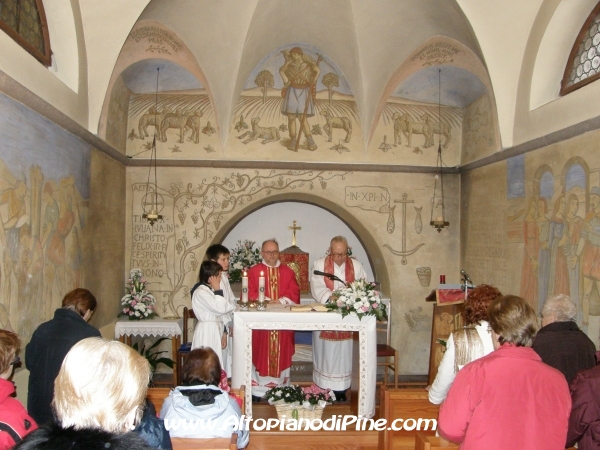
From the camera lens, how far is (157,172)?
10391 millimetres

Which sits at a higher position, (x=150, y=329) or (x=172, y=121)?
(x=172, y=121)

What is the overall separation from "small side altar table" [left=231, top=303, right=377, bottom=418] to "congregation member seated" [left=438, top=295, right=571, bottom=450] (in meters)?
3.66

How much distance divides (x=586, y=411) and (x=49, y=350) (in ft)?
11.2

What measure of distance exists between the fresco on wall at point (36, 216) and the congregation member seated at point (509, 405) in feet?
13.9

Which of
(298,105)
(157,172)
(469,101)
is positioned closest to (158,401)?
(157,172)

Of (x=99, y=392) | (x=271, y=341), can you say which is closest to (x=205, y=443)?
(x=99, y=392)

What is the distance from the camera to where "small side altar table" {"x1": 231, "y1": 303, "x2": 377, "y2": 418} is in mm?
6449

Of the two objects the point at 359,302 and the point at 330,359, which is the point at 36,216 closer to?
the point at 359,302

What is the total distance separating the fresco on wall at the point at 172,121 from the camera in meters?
10.3

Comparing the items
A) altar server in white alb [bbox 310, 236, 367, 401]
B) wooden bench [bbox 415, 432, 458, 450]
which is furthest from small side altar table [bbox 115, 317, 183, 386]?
wooden bench [bbox 415, 432, 458, 450]

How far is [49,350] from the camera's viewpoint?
4.02 metres

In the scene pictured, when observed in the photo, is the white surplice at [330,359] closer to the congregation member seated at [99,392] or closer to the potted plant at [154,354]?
the potted plant at [154,354]

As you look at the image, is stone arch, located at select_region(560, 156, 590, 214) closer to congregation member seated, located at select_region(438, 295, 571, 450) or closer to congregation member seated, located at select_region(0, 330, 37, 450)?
congregation member seated, located at select_region(438, 295, 571, 450)

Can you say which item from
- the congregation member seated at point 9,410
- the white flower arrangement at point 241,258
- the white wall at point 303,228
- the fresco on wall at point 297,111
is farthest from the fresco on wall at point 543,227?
the congregation member seated at point 9,410
